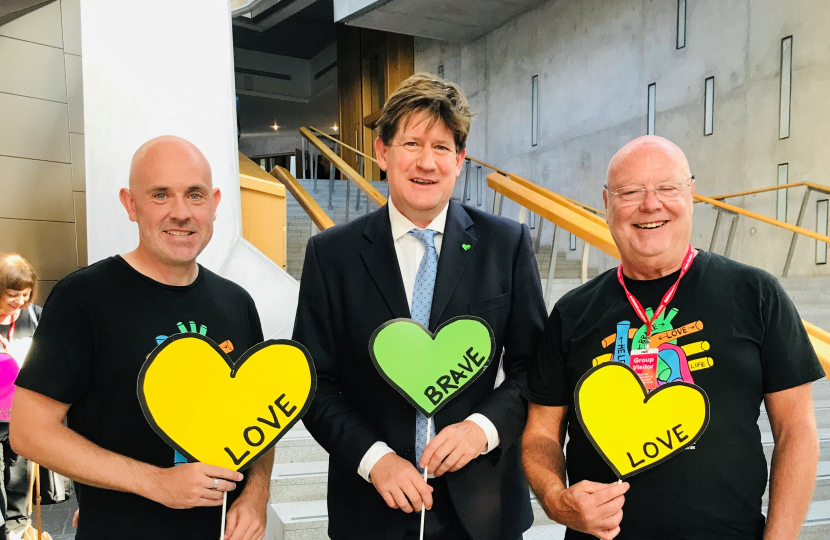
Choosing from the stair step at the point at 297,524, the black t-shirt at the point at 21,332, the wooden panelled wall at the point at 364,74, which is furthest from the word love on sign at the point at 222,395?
the wooden panelled wall at the point at 364,74

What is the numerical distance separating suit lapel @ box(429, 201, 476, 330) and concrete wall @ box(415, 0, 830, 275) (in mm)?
2608

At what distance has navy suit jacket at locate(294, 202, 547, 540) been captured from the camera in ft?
4.44

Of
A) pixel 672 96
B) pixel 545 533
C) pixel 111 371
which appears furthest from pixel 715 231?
pixel 111 371

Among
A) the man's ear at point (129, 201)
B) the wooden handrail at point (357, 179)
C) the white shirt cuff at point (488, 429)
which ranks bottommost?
the white shirt cuff at point (488, 429)

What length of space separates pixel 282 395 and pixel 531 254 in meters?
0.65

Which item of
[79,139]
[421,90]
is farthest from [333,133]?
[421,90]

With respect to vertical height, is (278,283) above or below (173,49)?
below

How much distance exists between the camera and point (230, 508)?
125 cm

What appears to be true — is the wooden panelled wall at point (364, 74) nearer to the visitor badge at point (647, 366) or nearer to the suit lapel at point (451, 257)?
the suit lapel at point (451, 257)

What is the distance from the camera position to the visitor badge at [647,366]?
123cm

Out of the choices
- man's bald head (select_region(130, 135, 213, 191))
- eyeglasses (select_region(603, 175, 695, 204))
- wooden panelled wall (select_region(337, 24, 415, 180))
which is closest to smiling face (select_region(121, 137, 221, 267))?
man's bald head (select_region(130, 135, 213, 191))

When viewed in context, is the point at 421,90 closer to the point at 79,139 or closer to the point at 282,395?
the point at 282,395

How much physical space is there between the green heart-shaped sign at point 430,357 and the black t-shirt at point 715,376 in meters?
0.21

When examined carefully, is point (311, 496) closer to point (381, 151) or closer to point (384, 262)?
point (384, 262)
